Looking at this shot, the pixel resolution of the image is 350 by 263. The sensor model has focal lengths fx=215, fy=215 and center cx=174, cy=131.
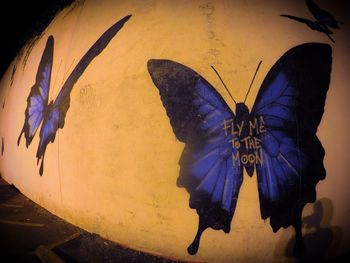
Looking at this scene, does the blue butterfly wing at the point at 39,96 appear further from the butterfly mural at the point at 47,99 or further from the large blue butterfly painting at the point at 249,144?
the large blue butterfly painting at the point at 249,144

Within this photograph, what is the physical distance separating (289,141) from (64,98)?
3.31 m

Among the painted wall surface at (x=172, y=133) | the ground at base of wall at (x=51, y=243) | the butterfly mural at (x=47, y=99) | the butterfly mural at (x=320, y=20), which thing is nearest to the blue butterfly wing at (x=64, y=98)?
the butterfly mural at (x=47, y=99)

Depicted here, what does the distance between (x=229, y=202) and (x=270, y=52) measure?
1851 mm

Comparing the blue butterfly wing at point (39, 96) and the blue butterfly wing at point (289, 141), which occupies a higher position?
the blue butterfly wing at point (39, 96)

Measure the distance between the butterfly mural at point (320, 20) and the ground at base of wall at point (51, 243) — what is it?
135 inches

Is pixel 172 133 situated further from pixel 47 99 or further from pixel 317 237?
pixel 47 99

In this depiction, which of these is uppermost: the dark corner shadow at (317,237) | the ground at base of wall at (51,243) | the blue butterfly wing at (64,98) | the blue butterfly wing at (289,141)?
the blue butterfly wing at (64,98)

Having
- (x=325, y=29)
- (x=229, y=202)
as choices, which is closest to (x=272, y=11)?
(x=325, y=29)

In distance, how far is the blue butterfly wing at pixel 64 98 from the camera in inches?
124

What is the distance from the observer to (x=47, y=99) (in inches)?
155

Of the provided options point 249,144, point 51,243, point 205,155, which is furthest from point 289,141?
point 51,243

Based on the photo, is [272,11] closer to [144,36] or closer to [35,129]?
[144,36]

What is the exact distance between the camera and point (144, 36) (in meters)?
2.86

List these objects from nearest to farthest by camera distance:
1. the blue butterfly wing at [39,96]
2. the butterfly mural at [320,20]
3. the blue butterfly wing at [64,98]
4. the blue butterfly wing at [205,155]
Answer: the blue butterfly wing at [205,155]
the butterfly mural at [320,20]
the blue butterfly wing at [64,98]
the blue butterfly wing at [39,96]
